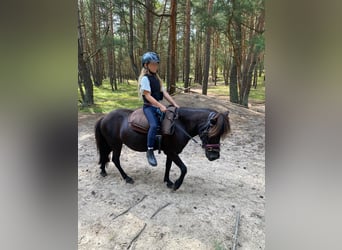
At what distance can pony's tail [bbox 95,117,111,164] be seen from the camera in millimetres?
2215

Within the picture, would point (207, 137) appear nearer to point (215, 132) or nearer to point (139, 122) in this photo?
point (215, 132)

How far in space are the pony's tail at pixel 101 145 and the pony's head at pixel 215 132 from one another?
0.95 metres

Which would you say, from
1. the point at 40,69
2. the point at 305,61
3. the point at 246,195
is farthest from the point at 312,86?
the point at 246,195

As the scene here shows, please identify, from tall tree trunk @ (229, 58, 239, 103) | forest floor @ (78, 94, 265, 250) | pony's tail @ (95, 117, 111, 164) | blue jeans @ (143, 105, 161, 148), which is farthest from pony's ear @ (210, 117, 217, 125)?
tall tree trunk @ (229, 58, 239, 103)

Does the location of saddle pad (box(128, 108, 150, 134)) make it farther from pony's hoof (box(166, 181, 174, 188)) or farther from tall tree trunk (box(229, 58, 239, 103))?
tall tree trunk (box(229, 58, 239, 103))

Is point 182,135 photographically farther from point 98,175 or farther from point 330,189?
point 330,189

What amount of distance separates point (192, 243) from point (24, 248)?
43.1 inches

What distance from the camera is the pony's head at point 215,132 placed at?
168 centimetres

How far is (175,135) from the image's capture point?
196 centimetres

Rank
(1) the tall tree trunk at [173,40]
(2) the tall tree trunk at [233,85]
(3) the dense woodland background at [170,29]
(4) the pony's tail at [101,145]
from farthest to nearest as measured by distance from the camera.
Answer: (2) the tall tree trunk at [233,85] < (3) the dense woodland background at [170,29] < (1) the tall tree trunk at [173,40] < (4) the pony's tail at [101,145]

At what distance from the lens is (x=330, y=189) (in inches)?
19.8

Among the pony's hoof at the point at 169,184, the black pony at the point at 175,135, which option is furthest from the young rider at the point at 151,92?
the pony's hoof at the point at 169,184

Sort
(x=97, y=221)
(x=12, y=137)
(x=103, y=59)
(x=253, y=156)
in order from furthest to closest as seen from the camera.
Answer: (x=103, y=59) < (x=253, y=156) < (x=97, y=221) < (x=12, y=137)

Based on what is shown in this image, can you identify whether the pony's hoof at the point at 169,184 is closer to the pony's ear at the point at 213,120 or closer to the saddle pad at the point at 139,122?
the saddle pad at the point at 139,122
